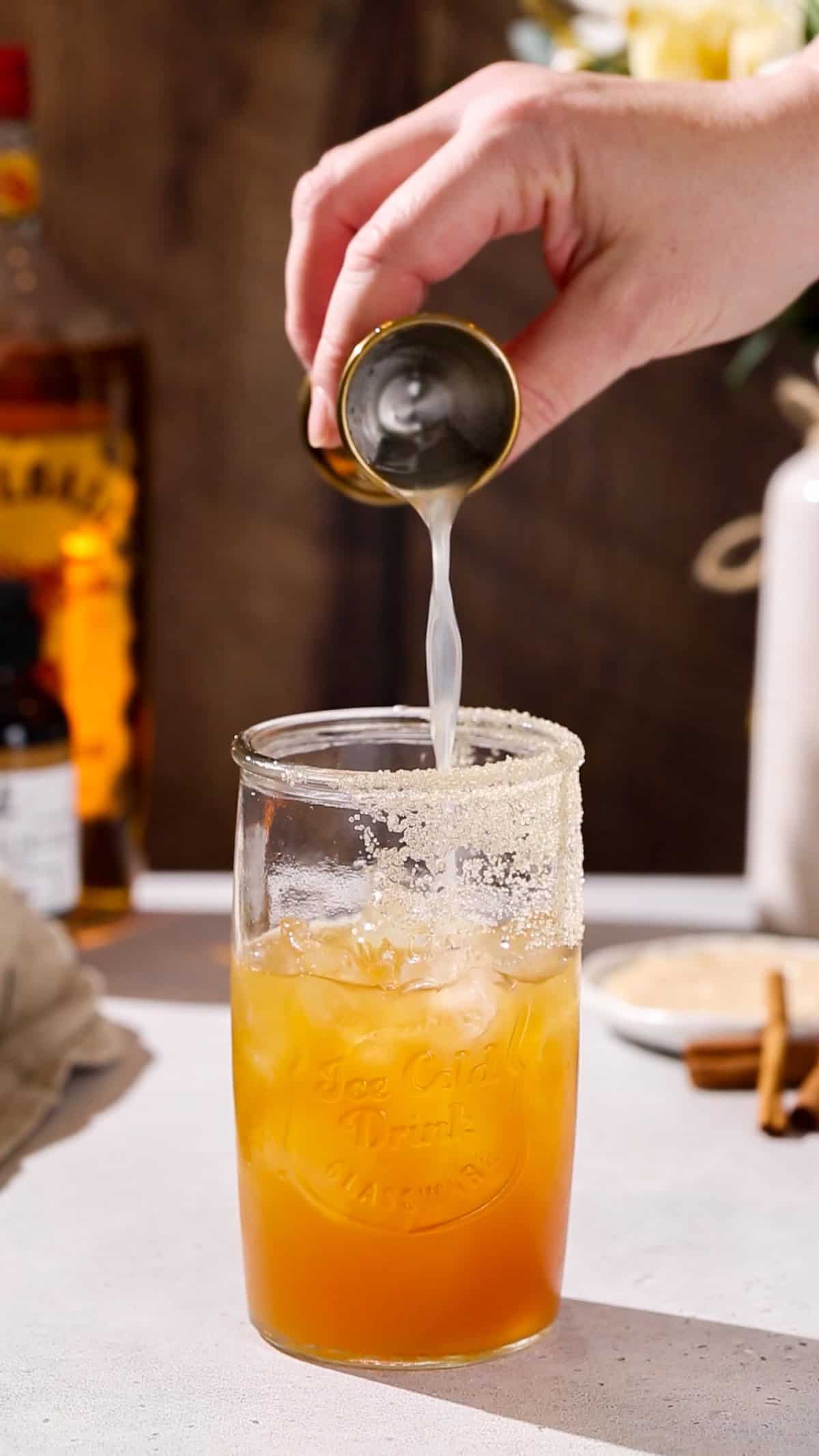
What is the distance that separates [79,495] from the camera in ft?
5.03

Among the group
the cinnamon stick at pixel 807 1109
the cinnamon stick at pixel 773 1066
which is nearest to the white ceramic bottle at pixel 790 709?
the cinnamon stick at pixel 773 1066

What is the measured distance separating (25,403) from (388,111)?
20.4 inches

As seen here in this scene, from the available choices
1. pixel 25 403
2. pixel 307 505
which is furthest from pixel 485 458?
pixel 307 505

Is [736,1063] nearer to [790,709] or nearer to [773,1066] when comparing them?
[773,1066]

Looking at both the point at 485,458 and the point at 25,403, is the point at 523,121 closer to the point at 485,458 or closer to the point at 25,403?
the point at 485,458

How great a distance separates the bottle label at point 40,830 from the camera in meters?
Answer: 1.42

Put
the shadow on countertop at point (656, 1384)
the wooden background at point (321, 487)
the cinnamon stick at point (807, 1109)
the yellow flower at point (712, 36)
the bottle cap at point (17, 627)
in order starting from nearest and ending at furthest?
the shadow on countertop at point (656, 1384)
the cinnamon stick at point (807, 1109)
the yellow flower at point (712, 36)
the bottle cap at point (17, 627)
the wooden background at point (321, 487)

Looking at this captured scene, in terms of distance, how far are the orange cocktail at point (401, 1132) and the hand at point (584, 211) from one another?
0.97 ft

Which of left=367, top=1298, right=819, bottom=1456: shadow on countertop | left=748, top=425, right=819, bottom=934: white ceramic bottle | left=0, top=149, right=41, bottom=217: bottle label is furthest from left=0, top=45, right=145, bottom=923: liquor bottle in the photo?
left=367, top=1298, right=819, bottom=1456: shadow on countertop

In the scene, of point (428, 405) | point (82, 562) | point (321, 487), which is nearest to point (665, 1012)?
point (428, 405)

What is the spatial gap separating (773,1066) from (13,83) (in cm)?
94

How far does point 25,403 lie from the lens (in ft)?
5.00

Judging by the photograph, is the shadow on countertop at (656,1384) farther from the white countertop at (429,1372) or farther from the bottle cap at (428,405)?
the bottle cap at (428,405)

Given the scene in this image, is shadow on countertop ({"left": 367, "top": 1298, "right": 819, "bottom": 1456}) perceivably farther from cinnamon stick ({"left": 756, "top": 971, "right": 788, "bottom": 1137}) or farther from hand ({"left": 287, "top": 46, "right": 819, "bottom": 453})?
hand ({"left": 287, "top": 46, "right": 819, "bottom": 453})
